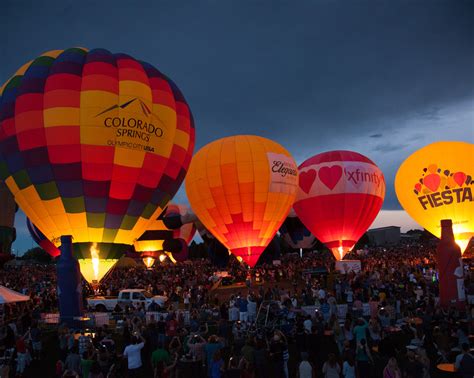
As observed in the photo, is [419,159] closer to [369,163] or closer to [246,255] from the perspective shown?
[369,163]

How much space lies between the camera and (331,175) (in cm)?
2364

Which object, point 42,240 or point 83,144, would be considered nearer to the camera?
point 83,144

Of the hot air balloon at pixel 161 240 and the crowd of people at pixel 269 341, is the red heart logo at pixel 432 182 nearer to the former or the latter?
the crowd of people at pixel 269 341

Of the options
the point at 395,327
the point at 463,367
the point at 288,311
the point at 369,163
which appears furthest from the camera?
the point at 369,163

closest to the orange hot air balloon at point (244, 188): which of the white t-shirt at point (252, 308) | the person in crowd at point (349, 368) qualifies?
the white t-shirt at point (252, 308)

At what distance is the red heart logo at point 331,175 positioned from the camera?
2353cm

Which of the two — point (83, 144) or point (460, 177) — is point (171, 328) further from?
point (460, 177)

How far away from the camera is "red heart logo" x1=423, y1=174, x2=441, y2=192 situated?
2056cm

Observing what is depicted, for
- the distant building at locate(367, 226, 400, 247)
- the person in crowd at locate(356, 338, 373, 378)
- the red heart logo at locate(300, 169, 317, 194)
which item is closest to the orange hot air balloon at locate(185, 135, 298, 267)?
the red heart logo at locate(300, 169, 317, 194)

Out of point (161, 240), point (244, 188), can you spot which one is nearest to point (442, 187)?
point (244, 188)

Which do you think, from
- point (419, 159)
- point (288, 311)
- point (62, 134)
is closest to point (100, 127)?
point (62, 134)

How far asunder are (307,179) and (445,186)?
21.7 ft

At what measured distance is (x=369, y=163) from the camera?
980 inches

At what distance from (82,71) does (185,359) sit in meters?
10.9
